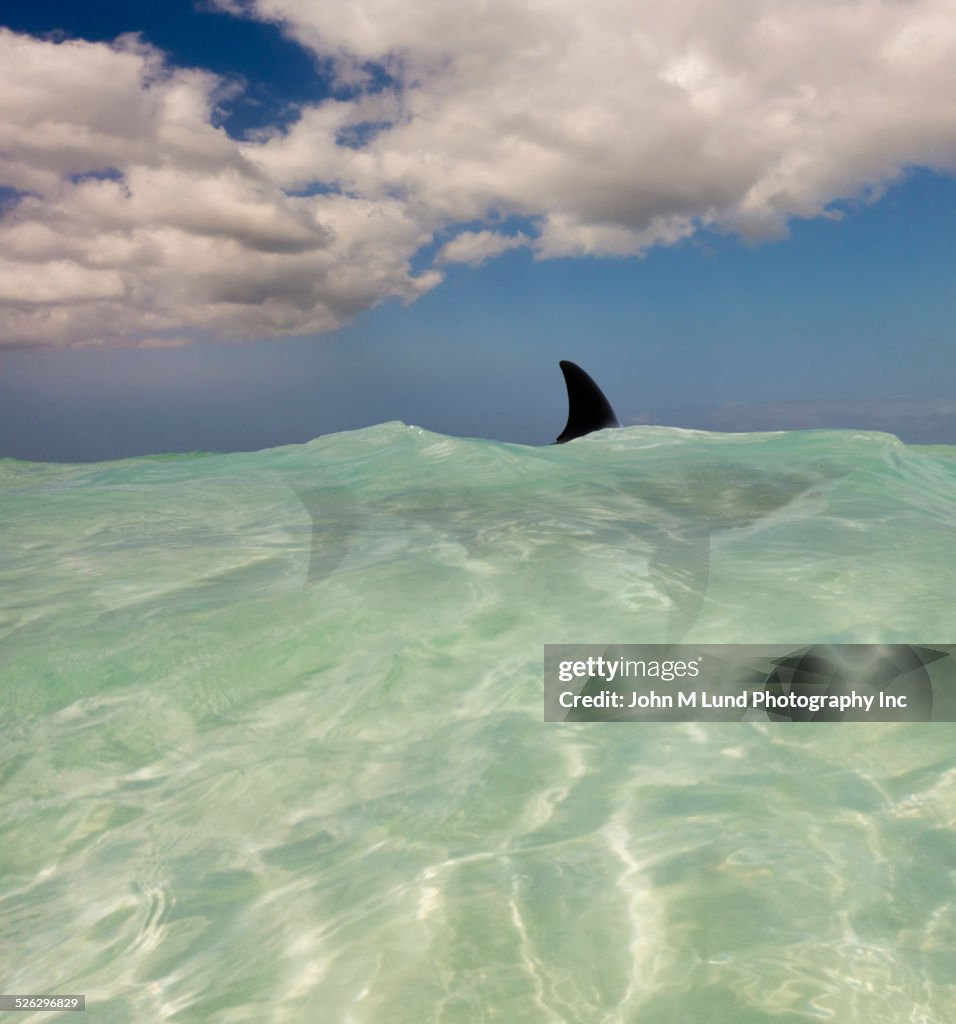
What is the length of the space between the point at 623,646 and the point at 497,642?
2.79 feet

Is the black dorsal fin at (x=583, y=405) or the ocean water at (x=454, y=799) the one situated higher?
the black dorsal fin at (x=583, y=405)

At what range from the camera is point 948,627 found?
17.5ft

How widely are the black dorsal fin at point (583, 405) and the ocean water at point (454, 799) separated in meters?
13.8

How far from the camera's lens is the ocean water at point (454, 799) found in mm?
2748

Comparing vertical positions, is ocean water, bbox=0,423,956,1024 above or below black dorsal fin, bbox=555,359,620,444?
below

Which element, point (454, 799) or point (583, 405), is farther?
point (583, 405)

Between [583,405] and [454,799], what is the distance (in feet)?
62.4

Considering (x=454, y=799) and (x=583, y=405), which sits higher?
(x=583, y=405)

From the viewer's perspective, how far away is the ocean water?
9.02 feet

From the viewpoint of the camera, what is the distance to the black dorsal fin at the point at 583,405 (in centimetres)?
2186

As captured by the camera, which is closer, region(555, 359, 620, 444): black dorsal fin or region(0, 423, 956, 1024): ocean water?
region(0, 423, 956, 1024): ocean water

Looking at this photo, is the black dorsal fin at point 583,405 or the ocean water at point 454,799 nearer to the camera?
the ocean water at point 454,799

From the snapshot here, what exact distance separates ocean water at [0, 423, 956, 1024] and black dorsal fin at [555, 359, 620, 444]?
45.3 ft

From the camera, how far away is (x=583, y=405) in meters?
22.1
